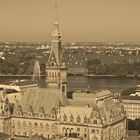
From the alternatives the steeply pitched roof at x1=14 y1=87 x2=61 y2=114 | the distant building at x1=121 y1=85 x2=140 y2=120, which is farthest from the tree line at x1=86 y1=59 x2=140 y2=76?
the steeply pitched roof at x1=14 y1=87 x2=61 y2=114

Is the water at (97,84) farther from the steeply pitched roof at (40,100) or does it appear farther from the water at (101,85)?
the steeply pitched roof at (40,100)

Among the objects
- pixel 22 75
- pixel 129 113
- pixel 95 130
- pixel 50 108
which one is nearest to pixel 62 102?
pixel 50 108

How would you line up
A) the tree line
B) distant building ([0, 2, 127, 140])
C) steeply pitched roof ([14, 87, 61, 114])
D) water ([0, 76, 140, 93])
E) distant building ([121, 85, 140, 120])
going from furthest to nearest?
the tree line < water ([0, 76, 140, 93]) < distant building ([121, 85, 140, 120]) < steeply pitched roof ([14, 87, 61, 114]) < distant building ([0, 2, 127, 140])

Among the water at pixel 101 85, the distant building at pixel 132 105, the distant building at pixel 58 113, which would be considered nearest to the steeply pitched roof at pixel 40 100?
the distant building at pixel 58 113

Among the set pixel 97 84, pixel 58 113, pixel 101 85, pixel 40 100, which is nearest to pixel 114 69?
pixel 97 84

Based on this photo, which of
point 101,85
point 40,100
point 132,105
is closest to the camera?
point 40,100

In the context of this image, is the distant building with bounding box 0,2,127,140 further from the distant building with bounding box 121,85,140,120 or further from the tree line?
the tree line

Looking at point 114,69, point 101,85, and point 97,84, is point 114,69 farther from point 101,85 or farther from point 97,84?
point 101,85

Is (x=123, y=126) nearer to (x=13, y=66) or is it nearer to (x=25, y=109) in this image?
(x=25, y=109)
